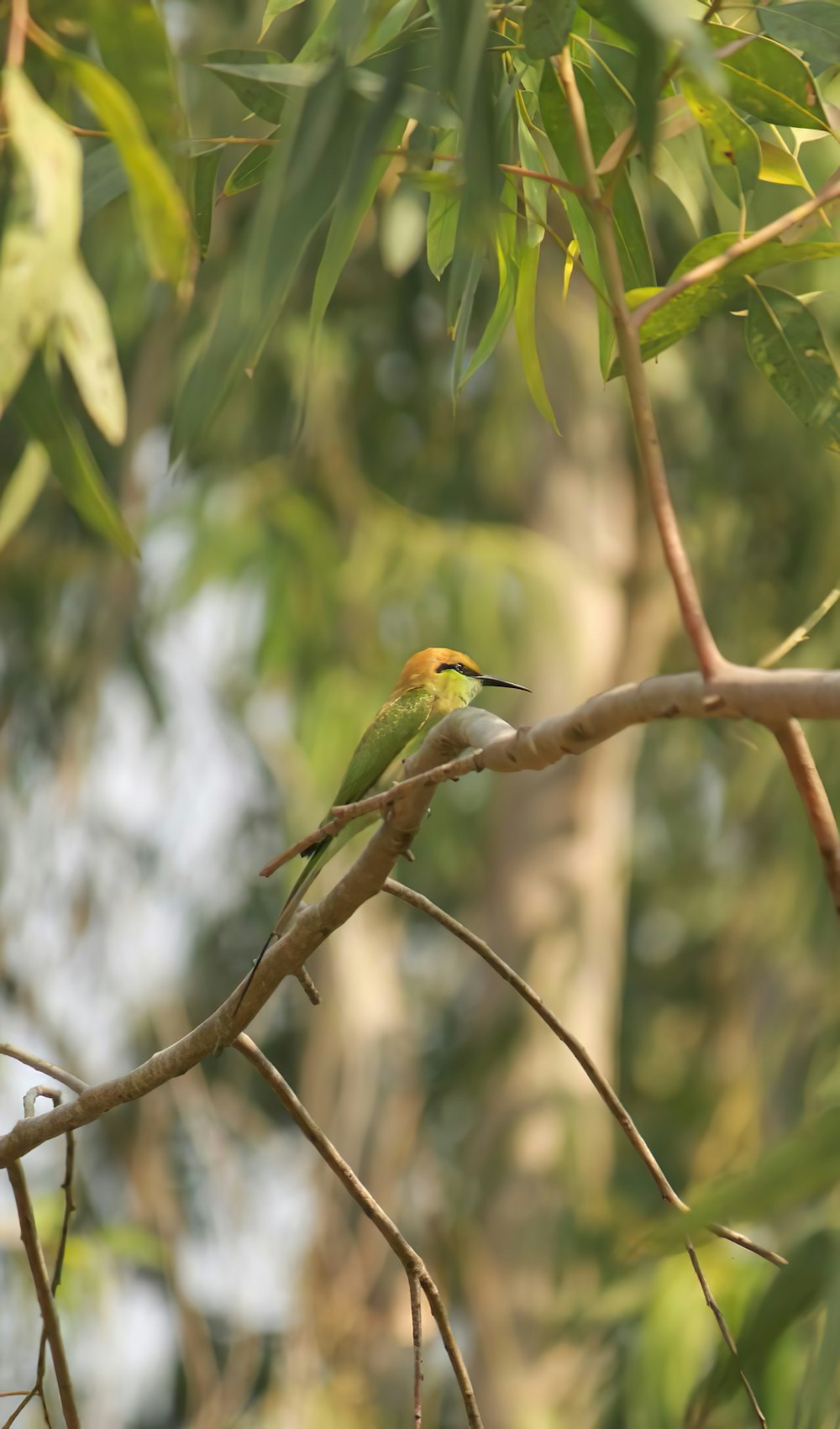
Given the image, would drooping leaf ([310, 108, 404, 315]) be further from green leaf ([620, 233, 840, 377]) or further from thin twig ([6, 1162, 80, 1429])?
thin twig ([6, 1162, 80, 1429])

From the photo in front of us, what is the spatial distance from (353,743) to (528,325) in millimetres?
3563

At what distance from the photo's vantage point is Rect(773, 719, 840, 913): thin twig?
649mm

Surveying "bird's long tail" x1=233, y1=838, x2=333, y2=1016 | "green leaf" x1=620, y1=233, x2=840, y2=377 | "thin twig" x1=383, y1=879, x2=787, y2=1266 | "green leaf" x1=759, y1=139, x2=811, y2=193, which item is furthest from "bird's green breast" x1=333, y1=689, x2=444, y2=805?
"green leaf" x1=759, y1=139, x2=811, y2=193

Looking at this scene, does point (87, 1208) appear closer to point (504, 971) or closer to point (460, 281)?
point (504, 971)

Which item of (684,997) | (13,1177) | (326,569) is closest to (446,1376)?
(326,569)

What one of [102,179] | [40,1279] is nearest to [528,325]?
[102,179]

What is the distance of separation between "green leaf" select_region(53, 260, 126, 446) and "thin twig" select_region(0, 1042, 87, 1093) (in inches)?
23.7

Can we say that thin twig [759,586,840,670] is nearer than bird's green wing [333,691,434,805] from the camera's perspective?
Yes

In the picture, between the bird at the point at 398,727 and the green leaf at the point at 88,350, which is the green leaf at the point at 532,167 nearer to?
the green leaf at the point at 88,350

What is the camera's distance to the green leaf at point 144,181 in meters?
0.63

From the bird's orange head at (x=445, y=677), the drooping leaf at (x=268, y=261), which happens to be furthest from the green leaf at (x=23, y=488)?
the bird's orange head at (x=445, y=677)

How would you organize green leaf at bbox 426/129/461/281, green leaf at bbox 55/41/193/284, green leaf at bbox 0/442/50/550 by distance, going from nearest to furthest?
green leaf at bbox 55/41/193/284 → green leaf at bbox 0/442/50/550 → green leaf at bbox 426/129/461/281

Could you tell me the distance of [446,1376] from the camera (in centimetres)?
492

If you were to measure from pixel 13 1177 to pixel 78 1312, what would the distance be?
2.84 meters
